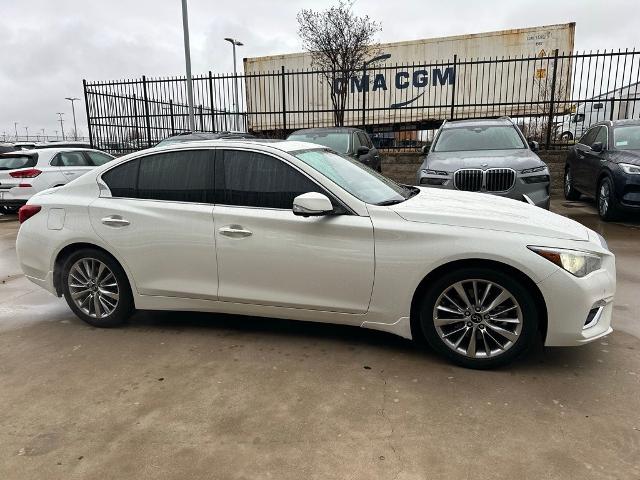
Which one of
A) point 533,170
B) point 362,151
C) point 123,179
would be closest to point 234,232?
point 123,179

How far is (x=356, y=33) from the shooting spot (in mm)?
15492

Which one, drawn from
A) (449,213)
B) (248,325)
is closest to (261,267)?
(248,325)

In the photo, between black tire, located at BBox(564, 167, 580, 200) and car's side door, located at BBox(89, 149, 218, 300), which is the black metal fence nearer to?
black tire, located at BBox(564, 167, 580, 200)

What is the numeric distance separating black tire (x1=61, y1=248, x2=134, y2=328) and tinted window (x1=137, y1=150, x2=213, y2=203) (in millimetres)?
637

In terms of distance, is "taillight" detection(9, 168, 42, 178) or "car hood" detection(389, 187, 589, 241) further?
"taillight" detection(9, 168, 42, 178)

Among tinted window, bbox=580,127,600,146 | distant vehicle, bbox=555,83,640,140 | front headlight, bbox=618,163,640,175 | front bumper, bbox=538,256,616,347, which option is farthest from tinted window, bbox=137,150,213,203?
distant vehicle, bbox=555,83,640,140

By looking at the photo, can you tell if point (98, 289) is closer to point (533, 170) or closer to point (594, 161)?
point (533, 170)

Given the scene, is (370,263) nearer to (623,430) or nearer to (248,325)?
(248,325)

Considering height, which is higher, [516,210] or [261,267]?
[516,210]

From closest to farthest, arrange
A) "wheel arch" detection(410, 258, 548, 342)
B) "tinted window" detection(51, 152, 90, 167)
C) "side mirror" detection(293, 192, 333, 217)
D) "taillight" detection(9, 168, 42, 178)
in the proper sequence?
1. "wheel arch" detection(410, 258, 548, 342)
2. "side mirror" detection(293, 192, 333, 217)
3. "taillight" detection(9, 168, 42, 178)
4. "tinted window" detection(51, 152, 90, 167)

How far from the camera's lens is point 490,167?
6.97 metres

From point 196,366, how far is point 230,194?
4.29 feet

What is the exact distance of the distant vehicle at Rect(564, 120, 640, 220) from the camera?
26.5 feet

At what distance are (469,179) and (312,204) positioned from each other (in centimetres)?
424
